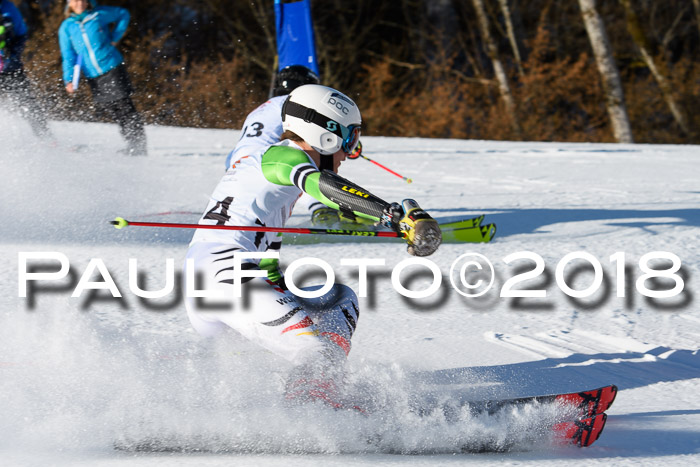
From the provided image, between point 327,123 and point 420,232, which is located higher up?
point 327,123

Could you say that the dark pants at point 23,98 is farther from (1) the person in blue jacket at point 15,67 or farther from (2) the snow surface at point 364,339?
(2) the snow surface at point 364,339

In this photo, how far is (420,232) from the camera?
2660 millimetres

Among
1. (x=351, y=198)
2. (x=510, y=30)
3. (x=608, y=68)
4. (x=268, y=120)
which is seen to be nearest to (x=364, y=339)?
(x=351, y=198)

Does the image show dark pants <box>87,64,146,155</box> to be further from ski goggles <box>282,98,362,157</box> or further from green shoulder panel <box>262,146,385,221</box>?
green shoulder panel <box>262,146,385,221</box>

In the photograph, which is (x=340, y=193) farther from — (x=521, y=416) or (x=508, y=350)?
(x=508, y=350)

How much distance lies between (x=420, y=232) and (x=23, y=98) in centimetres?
667

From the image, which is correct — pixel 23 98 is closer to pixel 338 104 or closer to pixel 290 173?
pixel 338 104

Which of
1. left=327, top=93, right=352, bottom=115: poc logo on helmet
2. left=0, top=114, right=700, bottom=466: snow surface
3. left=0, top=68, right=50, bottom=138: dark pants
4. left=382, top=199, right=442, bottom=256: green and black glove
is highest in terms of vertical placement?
left=327, top=93, right=352, bottom=115: poc logo on helmet

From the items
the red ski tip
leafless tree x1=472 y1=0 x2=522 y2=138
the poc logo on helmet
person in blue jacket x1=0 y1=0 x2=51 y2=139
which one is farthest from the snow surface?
leafless tree x1=472 y1=0 x2=522 y2=138

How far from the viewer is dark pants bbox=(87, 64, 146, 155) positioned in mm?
8219

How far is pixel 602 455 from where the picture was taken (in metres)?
2.65

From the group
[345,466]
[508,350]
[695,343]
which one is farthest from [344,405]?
[695,343]

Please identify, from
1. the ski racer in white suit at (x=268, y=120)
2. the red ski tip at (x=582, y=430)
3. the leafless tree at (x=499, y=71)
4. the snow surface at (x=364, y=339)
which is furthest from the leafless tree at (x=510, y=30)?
the red ski tip at (x=582, y=430)

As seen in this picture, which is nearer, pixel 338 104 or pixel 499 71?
pixel 338 104
